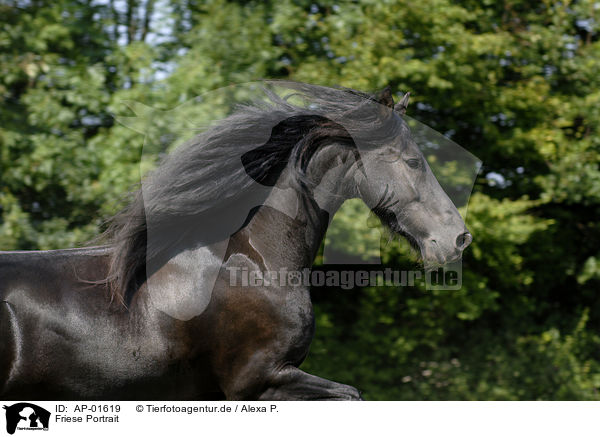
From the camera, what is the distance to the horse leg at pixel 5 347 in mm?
2477

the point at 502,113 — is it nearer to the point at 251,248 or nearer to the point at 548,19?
the point at 548,19

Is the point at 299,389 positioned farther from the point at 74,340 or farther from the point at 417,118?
the point at 417,118

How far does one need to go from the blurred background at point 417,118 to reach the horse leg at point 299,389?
3.37 m

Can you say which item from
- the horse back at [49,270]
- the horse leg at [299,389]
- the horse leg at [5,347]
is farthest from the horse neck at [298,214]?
the horse leg at [5,347]

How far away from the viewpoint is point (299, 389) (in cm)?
265

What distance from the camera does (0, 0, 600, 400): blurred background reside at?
21.7ft

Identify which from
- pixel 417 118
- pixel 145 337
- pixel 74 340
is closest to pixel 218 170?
pixel 145 337

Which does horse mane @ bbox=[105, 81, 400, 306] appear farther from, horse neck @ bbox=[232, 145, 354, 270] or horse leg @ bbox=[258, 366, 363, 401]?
Result: horse leg @ bbox=[258, 366, 363, 401]

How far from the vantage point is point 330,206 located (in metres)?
2.88

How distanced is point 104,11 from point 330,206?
20.2ft
